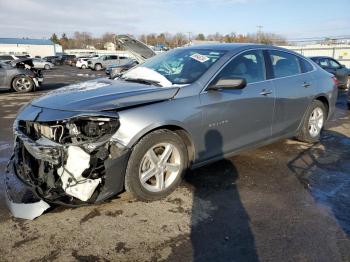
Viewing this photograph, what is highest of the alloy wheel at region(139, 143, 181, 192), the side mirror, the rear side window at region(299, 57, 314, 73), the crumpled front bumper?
the rear side window at region(299, 57, 314, 73)

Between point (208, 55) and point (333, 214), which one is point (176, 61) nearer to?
point (208, 55)

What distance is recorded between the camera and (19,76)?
14.7 meters

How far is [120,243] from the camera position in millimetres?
3018

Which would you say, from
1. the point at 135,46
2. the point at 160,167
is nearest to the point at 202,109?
the point at 160,167

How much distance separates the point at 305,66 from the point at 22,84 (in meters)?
12.6

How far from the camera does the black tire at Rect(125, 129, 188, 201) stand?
3.50m

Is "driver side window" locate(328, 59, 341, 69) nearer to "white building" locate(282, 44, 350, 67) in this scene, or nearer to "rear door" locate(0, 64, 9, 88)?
"white building" locate(282, 44, 350, 67)

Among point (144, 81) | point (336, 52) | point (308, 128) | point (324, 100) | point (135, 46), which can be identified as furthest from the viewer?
point (336, 52)

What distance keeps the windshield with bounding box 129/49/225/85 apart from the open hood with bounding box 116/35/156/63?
289 inches

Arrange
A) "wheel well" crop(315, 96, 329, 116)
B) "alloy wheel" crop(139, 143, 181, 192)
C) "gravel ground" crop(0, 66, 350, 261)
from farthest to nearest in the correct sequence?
"wheel well" crop(315, 96, 329, 116) → "alloy wheel" crop(139, 143, 181, 192) → "gravel ground" crop(0, 66, 350, 261)

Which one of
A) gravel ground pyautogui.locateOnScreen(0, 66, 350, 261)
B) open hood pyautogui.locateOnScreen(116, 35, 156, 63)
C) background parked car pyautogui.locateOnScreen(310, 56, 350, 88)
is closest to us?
gravel ground pyautogui.locateOnScreen(0, 66, 350, 261)

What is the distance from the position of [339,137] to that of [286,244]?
4415 mm

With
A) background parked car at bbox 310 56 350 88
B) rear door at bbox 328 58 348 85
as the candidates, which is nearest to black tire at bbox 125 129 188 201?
background parked car at bbox 310 56 350 88

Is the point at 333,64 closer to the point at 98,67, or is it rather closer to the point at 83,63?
the point at 98,67
